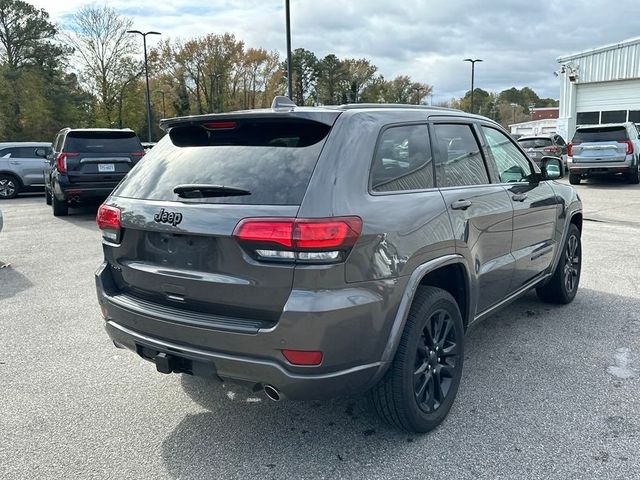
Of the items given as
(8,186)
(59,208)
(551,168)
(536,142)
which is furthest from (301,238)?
(536,142)

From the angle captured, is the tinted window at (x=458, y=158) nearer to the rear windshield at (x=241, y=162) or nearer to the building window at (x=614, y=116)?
the rear windshield at (x=241, y=162)

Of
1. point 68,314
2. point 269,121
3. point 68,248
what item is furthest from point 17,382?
point 68,248

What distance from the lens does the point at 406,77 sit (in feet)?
202

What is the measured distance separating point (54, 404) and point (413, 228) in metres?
2.45

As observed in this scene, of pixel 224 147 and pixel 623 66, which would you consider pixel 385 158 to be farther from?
pixel 623 66

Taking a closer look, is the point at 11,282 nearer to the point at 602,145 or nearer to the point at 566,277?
the point at 566,277

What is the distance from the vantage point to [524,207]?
4.21 meters

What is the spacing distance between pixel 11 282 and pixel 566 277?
6.05m

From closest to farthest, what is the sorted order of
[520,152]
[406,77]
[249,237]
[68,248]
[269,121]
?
[249,237]
[269,121]
[520,152]
[68,248]
[406,77]

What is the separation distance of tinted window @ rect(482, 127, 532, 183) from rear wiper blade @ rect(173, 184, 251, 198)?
2.13m

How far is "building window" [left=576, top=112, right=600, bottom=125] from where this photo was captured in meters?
26.6

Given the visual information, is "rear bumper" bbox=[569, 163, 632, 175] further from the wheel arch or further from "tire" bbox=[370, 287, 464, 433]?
"tire" bbox=[370, 287, 464, 433]

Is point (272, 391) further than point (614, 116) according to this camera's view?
No

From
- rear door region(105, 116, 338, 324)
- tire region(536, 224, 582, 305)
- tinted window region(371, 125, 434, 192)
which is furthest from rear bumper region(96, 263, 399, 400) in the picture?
tire region(536, 224, 582, 305)
